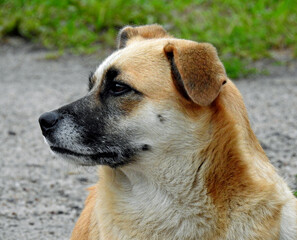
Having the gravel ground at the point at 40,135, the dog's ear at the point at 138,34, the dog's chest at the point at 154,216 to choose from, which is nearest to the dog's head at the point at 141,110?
the dog's chest at the point at 154,216

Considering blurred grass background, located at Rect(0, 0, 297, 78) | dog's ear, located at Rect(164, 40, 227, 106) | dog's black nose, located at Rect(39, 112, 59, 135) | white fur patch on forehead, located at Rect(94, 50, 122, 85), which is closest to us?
dog's ear, located at Rect(164, 40, 227, 106)

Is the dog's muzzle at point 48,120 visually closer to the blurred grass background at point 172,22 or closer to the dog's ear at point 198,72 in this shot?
the dog's ear at point 198,72

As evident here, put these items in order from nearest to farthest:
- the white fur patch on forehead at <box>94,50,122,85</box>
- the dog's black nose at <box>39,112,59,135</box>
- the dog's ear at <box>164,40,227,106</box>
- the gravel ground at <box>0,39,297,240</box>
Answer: the dog's ear at <box>164,40,227,106</box> → the dog's black nose at <box>39,112,59,135</box> → the white fur patch on forehead at <box>94,50,122,85</box> → the gravel ground at <box>0,39,297,240</box>

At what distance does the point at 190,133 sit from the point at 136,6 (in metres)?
8.29

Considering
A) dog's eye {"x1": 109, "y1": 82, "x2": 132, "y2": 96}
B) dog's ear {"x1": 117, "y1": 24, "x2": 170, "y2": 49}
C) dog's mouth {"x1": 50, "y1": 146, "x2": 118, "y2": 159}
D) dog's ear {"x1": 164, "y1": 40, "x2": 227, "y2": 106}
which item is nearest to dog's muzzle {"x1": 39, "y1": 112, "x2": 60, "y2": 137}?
dog's mouth {"x1": 50, "y1": 146, "x2": 118, "y2": 159}

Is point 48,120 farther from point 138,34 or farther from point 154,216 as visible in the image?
point 138,34

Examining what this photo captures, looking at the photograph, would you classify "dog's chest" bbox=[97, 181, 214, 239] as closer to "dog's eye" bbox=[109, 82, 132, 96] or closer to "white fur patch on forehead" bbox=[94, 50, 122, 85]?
"dog's eye" bbox=[109, 82, 132, 96]

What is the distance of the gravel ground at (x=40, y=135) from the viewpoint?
509cm

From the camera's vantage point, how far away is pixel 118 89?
11.8ft

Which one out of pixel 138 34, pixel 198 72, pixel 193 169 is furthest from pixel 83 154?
pixel 138 34

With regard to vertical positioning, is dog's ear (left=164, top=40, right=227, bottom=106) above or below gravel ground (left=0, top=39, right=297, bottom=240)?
above

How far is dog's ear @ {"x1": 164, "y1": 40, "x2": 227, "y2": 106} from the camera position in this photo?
333cm

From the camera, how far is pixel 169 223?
3.47 metres

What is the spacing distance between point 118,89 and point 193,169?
0.69 meters
